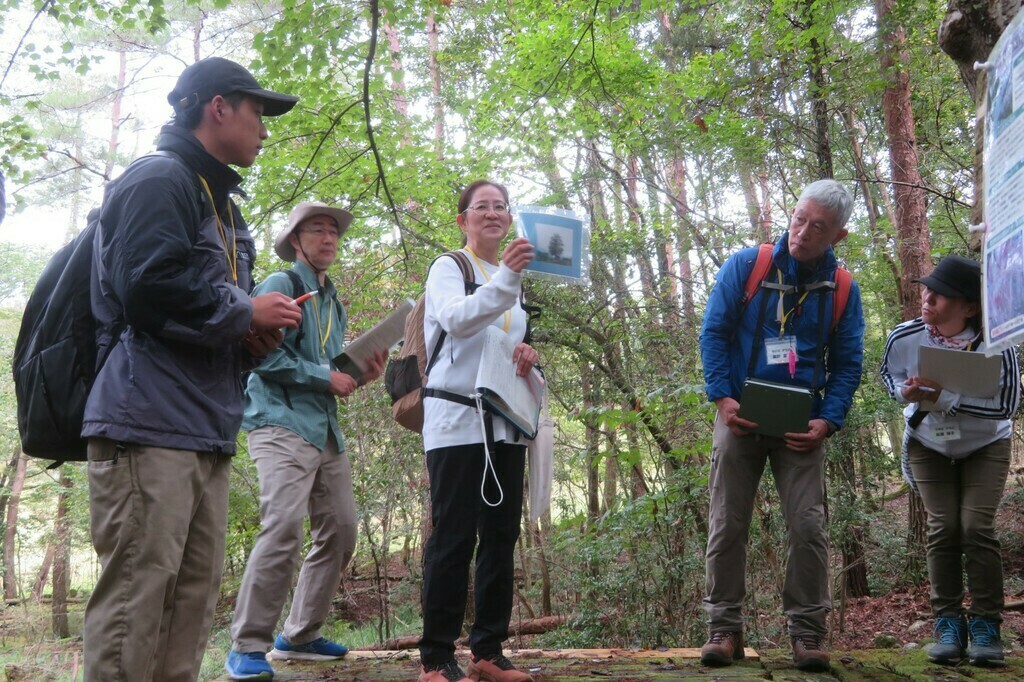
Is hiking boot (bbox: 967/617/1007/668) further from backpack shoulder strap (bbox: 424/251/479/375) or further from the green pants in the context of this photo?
backpack shoulder strap (bbox: 424/251/479/375)

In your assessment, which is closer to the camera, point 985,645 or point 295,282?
point 985,645

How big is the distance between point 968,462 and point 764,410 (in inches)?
48.9

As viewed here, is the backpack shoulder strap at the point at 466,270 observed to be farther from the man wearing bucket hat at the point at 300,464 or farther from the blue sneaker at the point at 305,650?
the blue sneaker at the point at 305,650

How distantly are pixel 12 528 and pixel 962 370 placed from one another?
22.7 meters

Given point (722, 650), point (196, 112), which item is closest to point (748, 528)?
point (722, 650)

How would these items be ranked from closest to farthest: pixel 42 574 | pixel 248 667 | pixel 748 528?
pixel 248 667 < pixel 748 528 < pixel 42 574

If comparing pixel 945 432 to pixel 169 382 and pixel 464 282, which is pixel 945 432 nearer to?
pixel 464 282

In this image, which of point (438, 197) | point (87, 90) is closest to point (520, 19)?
point (438, 197)

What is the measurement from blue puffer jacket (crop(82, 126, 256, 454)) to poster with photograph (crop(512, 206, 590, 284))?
1167 millimetres

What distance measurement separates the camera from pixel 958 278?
4.14m

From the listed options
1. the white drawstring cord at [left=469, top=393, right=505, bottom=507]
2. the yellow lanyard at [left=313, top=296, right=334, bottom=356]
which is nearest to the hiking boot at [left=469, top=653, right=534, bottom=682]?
the white drawstring cord at [left=469, top=393, right=505, bottom=507]

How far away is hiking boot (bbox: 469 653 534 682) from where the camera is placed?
333cm

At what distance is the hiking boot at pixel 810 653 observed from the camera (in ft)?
12.2

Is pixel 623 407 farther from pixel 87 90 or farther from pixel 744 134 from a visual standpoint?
pixel 87 90
